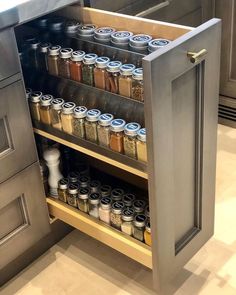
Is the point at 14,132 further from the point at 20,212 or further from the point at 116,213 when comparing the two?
the point at 116,213

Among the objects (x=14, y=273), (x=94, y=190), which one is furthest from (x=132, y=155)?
(x=14, y=273)

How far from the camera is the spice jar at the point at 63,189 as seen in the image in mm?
1709

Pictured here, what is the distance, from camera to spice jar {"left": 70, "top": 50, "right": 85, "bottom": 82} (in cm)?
147

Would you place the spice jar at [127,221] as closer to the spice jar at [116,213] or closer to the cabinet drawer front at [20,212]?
the spice jar at [116,213]

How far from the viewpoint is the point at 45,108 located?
156 centimetres

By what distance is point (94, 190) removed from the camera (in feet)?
5.50

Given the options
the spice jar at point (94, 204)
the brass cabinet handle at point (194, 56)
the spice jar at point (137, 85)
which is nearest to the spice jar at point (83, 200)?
the spice jar at point (94, 204)

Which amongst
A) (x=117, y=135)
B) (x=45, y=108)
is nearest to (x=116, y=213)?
(x=117, y=135)

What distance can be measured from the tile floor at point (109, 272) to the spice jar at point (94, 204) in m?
0.24

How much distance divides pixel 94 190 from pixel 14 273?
418mm

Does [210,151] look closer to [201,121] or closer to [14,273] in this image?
[201,121]

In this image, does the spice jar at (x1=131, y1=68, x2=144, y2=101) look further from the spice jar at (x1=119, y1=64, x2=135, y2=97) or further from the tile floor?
the tile floor

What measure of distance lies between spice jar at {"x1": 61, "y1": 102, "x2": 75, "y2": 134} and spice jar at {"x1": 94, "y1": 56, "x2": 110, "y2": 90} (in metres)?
0.12

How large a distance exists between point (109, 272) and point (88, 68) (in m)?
0.73
